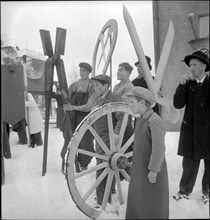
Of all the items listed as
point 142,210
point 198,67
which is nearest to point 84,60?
point 198,67

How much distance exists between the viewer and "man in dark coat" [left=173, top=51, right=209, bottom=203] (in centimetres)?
281

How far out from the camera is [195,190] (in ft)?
10.4

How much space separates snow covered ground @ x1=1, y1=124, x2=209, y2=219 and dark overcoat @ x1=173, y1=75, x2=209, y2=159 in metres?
0.48

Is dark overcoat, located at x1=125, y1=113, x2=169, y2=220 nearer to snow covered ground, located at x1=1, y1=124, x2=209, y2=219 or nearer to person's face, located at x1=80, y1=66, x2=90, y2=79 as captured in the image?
snow covered ground, located at x1=1, y1=124, x2=209, y2=219

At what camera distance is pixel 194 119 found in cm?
286

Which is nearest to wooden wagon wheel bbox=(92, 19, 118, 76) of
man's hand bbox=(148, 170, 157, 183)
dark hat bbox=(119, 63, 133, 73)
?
dark hat bbox=(119, 63, 133, 73)

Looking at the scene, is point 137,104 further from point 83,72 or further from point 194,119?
point 83,72

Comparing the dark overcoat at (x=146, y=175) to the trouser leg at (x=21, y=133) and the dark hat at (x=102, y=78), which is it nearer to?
the dark hat at (x=102, y=78)

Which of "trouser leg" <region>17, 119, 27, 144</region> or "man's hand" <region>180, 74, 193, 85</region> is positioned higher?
"man's hand" <region>180, 74, 193, 85</region>

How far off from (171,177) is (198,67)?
152 centimetres

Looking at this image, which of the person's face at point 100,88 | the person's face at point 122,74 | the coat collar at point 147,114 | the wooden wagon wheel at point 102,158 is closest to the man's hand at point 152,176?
the coat collar at point 147,114

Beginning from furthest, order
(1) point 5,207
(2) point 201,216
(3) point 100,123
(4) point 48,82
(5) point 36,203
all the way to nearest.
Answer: (4) point 48,82
(3) point 100,123
(5) point 36,203
(1) point 5,207
(2) point 201,216

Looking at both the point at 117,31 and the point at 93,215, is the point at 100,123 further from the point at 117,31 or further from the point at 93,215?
the point at 117,31

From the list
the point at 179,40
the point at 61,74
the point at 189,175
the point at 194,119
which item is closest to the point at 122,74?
the point at 61,74
